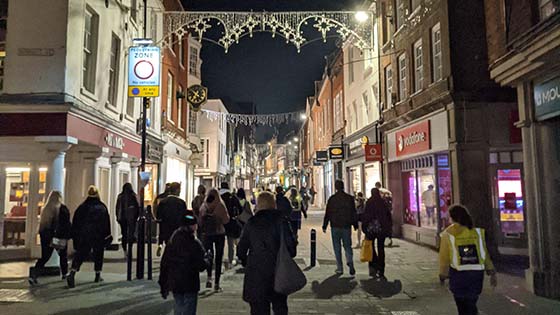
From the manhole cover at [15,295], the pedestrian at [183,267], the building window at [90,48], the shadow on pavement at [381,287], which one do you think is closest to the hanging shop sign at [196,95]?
Result: the building window at [90,48]

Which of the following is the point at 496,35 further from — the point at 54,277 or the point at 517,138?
the point at 54,277

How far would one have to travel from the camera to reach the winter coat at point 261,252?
4.76 meters

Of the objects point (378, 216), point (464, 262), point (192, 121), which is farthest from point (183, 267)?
point (192, 121)

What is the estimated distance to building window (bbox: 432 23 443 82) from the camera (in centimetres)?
1351

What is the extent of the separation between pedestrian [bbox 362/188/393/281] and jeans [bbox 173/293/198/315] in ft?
16.6

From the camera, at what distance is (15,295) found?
7.61 m

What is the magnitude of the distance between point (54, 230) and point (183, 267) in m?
5.21

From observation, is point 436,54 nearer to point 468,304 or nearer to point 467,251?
point 467,251

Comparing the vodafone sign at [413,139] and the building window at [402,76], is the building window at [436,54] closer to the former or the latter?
the vodafone sign at [413,139]

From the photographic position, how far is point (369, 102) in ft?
68.1

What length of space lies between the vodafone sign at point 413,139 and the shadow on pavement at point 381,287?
6191 millimetres

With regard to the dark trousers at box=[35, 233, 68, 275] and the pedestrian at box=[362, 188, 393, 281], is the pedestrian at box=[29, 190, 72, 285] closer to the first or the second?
the dark trousers at box=[35, 233, 68, 275]

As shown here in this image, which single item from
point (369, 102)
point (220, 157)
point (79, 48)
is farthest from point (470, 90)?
point (220, 157)

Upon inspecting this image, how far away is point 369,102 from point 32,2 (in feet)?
47.9
